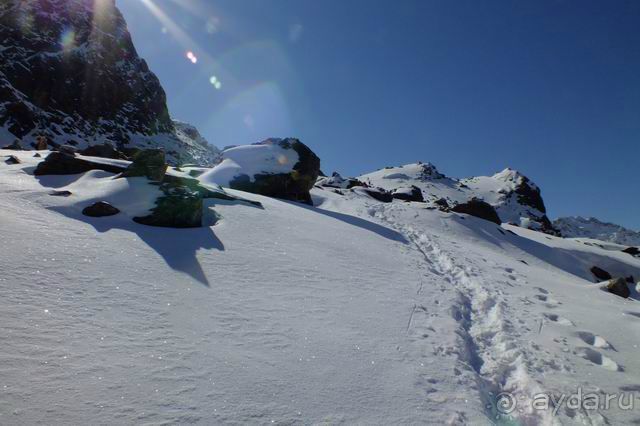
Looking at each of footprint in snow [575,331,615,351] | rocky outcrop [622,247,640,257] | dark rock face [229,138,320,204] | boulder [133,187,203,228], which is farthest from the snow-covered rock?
rocky outcrop [622,247,640,257]

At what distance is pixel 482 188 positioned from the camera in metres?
120

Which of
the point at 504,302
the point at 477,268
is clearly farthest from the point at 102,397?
the point at 477,268

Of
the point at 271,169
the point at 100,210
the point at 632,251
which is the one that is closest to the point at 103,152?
the point at 271,169

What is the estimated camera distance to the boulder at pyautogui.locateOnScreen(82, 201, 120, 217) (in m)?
7.33

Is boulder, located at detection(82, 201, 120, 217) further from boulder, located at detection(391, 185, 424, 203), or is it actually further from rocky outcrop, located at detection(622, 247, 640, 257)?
rocky outcrop, located at detection(622, 247, 640, 257)

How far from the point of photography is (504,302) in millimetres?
7434

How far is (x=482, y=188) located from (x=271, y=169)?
117 metres

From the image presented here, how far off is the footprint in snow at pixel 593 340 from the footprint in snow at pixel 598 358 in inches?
17.2

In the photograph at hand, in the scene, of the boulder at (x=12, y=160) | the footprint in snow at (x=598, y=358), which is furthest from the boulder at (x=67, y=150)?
the footprint in snow at (x=598, y=358)

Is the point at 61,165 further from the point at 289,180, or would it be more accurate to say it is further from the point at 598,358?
the point at 598,358

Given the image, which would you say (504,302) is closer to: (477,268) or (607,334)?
(607,334)

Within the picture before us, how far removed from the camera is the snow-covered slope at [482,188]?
9894 cm

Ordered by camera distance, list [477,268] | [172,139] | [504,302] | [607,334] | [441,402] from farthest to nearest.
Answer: [172,139]
[477,268]
[504,302]
[607,334]
[441,402]

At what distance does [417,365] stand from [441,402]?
655 millimetres
